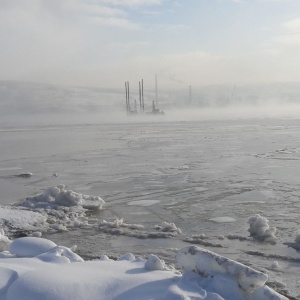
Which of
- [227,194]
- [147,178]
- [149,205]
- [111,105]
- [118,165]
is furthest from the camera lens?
[111,105]

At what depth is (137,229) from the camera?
7.37 metres

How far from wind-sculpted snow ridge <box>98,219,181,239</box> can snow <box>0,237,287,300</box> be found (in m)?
2.34

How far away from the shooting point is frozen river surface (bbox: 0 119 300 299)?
6.36 metres

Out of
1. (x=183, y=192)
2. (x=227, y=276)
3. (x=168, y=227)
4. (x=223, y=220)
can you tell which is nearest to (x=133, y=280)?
(x=227, y=276)

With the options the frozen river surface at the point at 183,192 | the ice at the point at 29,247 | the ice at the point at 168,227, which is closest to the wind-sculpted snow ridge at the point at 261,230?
the frozen river surface at the point at 183,192

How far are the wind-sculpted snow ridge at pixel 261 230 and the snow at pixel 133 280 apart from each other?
2629mm

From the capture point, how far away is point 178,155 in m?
17.4

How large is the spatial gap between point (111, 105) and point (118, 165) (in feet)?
292

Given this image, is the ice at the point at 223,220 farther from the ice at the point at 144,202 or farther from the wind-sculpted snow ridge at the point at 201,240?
the ice at the point at 144,202

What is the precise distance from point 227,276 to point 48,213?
16.8 feet

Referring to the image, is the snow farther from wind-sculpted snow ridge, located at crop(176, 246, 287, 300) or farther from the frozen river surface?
the frozen river surface

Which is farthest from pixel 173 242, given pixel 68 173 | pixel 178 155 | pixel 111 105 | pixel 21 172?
pixel 111 105

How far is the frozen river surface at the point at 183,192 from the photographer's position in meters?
6.36

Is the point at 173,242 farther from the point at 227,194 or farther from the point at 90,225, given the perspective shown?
the point at 227,194
